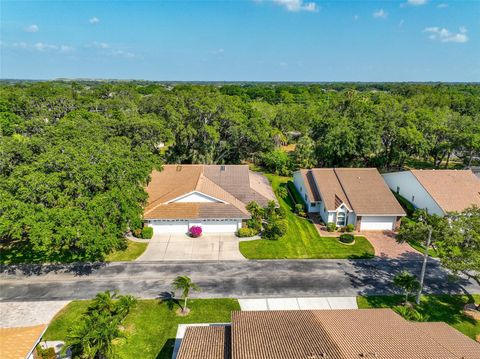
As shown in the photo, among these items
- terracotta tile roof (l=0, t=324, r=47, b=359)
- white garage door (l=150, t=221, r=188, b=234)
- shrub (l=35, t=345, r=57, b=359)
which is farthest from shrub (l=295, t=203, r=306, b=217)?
terracotta tile roof (l=0, t=324, r=47, b=359)

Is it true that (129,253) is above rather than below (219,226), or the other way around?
below

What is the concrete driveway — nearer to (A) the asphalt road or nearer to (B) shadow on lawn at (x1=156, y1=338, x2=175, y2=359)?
(A) the asphalt road

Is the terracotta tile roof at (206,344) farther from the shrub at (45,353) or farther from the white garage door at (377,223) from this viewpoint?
the white garage door at (377,223)

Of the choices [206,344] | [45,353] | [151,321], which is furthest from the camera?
[151,321]

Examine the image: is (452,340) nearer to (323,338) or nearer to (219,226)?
(323,338)

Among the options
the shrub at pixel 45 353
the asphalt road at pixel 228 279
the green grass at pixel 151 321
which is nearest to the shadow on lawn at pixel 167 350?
the green grass at pixel 151 321

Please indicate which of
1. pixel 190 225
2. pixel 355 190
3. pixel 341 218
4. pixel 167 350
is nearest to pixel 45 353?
pixel 167 350

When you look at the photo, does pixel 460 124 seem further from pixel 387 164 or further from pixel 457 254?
pixel 457 254
